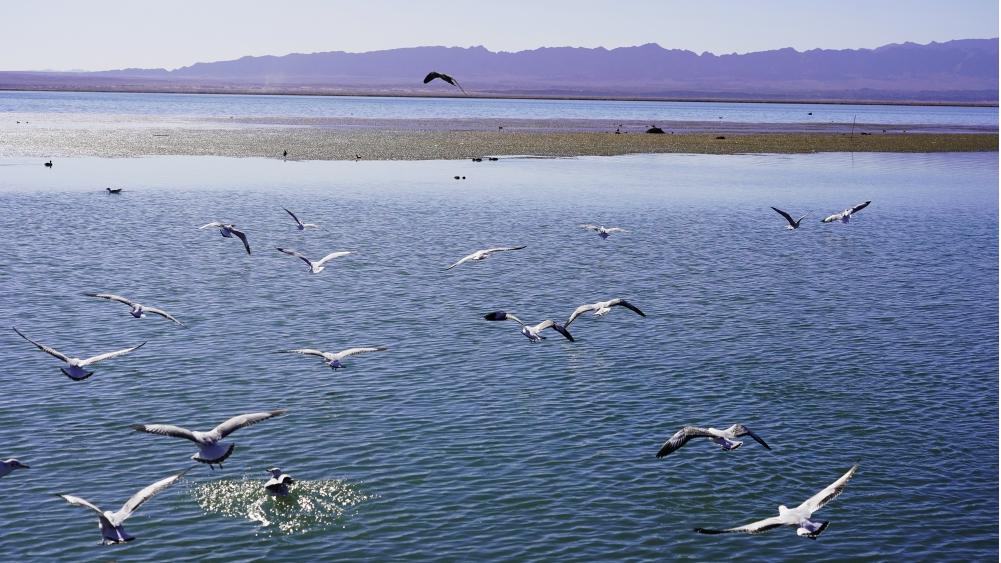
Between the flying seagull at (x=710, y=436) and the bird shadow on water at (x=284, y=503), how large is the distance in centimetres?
551

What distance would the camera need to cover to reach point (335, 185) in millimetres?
68000

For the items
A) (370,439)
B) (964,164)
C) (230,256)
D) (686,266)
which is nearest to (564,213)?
(686,266)

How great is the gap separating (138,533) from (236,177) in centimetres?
5582

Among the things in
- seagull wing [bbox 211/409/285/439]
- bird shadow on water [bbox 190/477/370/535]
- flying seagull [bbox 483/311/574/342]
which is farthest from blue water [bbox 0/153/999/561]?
seagull wing [bbox 211/409/285/439]

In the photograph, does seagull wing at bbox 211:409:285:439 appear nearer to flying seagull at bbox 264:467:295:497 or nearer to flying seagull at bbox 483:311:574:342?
flying seagull at bbox 264:467:295:497

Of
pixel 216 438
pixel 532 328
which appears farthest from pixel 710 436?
pixel 532 328

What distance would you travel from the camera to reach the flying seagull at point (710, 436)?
19.7m

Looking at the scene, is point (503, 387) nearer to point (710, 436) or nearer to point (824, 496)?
point (710, 436)

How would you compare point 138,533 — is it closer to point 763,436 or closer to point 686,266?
point 763,436

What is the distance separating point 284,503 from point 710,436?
775cm

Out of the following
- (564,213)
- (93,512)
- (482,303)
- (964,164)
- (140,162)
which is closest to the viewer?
(93,512)

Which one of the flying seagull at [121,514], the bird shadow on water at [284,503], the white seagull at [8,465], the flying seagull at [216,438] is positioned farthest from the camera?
the white seagull at [8,465]

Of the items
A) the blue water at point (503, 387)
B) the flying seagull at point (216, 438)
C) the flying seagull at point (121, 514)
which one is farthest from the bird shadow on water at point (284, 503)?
the flying seagull at point (121, 514)

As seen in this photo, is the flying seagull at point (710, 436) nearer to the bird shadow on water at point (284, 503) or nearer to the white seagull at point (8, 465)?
the bird shadow on water at point (284, 503)
